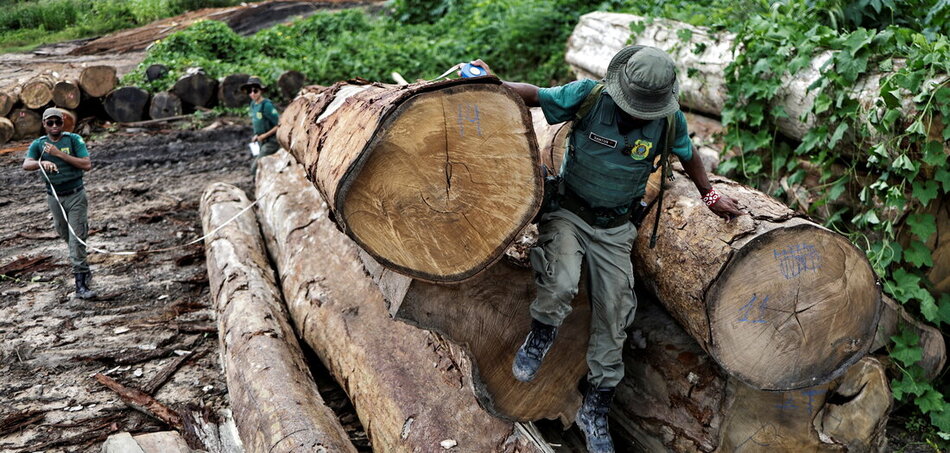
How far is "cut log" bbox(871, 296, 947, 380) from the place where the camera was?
14.5 feet

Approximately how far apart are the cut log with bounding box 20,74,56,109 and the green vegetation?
46 cm

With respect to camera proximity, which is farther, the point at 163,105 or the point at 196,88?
the point at 196,88

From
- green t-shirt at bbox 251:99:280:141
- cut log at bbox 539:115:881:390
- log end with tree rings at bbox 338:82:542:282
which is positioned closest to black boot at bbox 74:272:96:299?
green t-shirt at bbox 251:99:280:141

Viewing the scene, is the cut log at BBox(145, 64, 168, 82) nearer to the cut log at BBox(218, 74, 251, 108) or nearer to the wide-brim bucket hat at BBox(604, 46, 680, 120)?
the cut log at BBox(218, 74, 251, 108)

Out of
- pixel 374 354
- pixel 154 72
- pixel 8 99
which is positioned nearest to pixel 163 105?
pixel 154 72

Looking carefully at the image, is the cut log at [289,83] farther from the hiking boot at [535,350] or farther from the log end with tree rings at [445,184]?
the hiking boot at [535,350]

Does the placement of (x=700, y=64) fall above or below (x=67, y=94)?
above

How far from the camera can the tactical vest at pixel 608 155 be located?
10.9ft

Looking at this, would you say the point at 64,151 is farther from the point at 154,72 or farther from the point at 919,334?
the point at 919,334

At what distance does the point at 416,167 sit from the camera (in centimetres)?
302

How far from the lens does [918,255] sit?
446 cm

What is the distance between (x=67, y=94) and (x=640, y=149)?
9606mm

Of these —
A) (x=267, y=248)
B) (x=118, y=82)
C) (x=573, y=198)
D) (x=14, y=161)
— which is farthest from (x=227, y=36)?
(x=573, y=198)

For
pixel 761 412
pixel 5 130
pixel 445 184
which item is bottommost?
pixel 5 130
